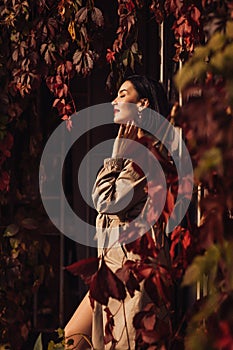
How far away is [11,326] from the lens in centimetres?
502

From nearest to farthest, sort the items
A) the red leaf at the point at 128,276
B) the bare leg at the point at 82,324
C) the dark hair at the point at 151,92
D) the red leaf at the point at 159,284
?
1. the red leaf at the point at 159,284
2. the red leaf at the point at 128,276
3. the dark hair at the point at 151,92
4. the bare leg at the point at 82,324

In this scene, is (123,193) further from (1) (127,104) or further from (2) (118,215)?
(1) (127,104)

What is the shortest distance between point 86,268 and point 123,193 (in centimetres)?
94

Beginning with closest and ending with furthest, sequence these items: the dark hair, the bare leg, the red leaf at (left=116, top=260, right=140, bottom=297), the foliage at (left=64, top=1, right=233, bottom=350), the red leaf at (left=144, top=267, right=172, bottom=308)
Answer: the foliage at (left=64, top=1, right=233, bottom=350)
the red leaf at (left=144, top=267, right=172, bottom=308)
the red leaf at (left=116, top=260, right=140, bottom=297)
the dark hair
the bare leg

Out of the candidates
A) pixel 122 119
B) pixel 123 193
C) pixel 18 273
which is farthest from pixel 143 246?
pixel 18 273

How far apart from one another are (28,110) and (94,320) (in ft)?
5.66

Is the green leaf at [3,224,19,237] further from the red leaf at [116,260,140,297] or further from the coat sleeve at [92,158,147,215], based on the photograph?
the red leaf at [116,260,140,297]

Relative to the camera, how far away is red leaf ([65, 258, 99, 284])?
321 cm

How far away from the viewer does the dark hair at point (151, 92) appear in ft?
13.9

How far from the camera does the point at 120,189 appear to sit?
414 cm

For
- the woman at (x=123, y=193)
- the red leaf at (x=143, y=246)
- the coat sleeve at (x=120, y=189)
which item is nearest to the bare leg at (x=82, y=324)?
the woman at (x=123, y=193)

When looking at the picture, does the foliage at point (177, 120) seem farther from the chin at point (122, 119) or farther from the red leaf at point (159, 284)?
the chin at point (122, 119)

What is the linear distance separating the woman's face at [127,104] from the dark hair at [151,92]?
0.07 feet

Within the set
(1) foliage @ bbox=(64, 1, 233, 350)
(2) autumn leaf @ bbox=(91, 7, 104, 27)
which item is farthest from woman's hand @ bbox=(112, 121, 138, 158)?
(1) foliage @ bbox=(64, 1, 233, 350)
